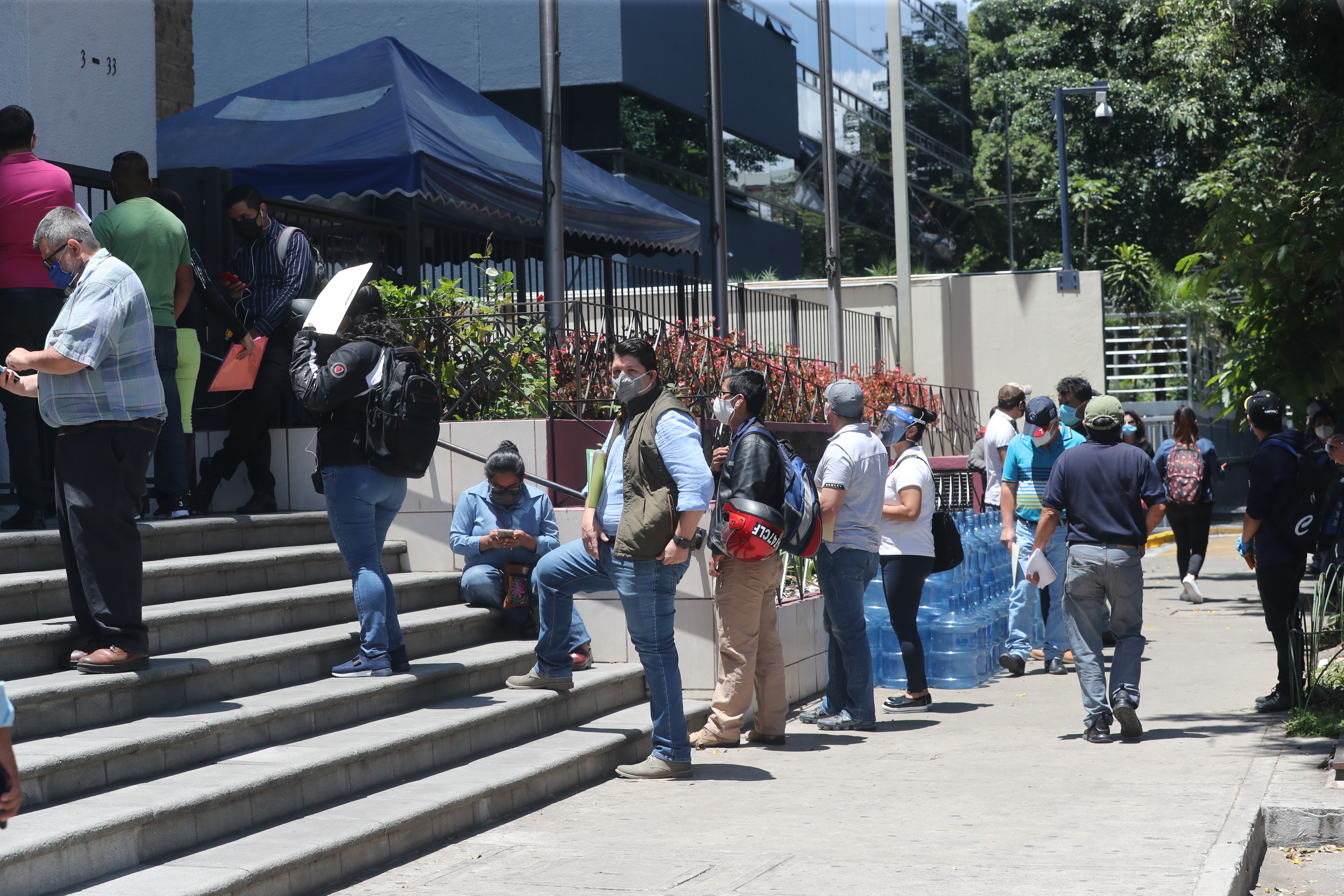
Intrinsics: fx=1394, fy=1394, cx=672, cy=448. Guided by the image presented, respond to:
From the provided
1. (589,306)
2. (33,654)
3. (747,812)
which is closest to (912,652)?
(747,812)

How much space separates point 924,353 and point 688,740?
18412 millimetres

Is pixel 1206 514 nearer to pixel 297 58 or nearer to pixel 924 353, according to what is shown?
pixel 924 353

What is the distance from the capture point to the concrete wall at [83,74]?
377 inches

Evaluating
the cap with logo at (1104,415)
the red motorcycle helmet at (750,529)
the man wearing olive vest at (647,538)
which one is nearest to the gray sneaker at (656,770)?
the man wearing olive vest at (647,538)

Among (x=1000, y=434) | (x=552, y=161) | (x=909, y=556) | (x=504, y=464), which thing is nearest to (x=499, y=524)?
(x=504, y=464)

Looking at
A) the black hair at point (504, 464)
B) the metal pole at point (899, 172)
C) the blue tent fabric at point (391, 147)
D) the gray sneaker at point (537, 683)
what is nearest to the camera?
the gray sneaker at point (537, 683)

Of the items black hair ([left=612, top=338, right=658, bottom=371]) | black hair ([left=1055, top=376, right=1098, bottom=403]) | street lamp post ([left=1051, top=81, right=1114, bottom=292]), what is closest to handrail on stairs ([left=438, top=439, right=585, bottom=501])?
black hair ([left=612, top=338, right=658, bottom=371])

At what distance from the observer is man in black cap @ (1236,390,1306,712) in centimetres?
796

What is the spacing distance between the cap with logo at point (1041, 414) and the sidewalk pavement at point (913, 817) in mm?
1944

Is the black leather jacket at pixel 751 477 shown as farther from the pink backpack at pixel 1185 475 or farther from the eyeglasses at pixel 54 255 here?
the pink backpack at pixel 1185 475

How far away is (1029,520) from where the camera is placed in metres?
9.84

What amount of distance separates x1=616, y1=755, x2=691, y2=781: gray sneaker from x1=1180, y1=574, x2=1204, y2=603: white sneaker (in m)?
8.40

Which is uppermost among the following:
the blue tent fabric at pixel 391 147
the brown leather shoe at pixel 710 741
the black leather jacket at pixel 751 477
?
the blue tent fabric at pixel 391 147

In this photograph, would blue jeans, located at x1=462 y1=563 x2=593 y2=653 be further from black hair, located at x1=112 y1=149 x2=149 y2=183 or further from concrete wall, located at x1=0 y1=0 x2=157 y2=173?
concrete wall, located at x1=0 y1=0 x2=157 y2=173
